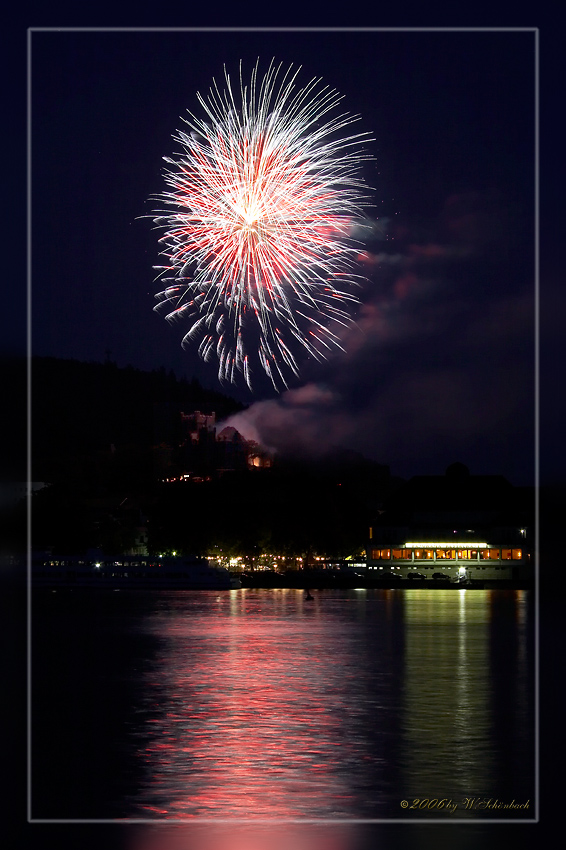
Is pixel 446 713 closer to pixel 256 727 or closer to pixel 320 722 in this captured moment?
pixel 320 722

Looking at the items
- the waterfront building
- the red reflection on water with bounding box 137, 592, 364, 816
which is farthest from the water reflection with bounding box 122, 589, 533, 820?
the waterfront building

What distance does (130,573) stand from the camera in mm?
117625

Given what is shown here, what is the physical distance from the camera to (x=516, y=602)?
3469 inches

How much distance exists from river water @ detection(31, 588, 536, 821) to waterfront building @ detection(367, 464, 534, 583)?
6858 centimetres

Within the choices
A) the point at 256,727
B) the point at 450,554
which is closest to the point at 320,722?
the point at 256,727

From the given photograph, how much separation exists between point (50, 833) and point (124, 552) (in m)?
133

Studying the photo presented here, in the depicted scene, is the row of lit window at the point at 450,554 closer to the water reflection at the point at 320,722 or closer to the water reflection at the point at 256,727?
the water reflection at the point at 320,722

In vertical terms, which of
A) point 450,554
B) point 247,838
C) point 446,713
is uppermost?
point 247,838

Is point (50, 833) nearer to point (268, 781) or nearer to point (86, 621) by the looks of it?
point (268, 781)

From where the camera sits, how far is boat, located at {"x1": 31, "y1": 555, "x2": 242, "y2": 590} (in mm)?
113375

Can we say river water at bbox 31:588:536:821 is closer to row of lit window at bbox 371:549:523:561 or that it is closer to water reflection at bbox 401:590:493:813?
water reflection at bbox 401:590:493:813

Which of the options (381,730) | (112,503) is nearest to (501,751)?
(381,730)

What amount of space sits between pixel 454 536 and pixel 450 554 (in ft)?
6.92

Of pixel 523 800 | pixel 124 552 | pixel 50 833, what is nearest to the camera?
pixel 50 833
